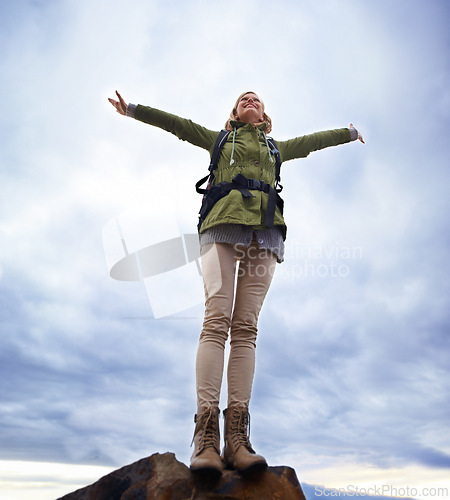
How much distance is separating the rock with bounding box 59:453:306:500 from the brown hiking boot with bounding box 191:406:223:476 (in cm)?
13

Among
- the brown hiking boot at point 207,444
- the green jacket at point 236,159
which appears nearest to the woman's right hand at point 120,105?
the green jacket at point 236,159

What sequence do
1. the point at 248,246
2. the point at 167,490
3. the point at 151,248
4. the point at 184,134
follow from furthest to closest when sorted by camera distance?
the point at 151,248 < the point at 184,134 < the point at 248,246 < the point at 167,490

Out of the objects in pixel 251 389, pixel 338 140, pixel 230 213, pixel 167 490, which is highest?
pixel 338 140

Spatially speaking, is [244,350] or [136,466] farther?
[244,350]

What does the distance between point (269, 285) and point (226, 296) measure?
58 cm

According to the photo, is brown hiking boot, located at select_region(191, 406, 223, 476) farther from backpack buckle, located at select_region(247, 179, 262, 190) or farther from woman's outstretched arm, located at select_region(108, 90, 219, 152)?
woman's outstretched arm, located at select_region(108, 90, 219, 152)

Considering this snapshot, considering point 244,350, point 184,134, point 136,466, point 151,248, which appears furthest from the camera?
point 151,248

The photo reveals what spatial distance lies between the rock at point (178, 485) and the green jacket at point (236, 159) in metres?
2.13

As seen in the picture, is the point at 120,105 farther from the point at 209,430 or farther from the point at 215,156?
the point at 209,430

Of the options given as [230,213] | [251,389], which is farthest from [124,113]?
[251,389]

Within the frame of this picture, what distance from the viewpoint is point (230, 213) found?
12.9 feet

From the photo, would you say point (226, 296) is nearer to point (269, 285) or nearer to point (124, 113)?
point (269, 285)

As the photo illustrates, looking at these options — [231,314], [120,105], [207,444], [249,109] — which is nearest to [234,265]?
[231,314]

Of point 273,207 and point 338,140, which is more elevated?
point 338,140
